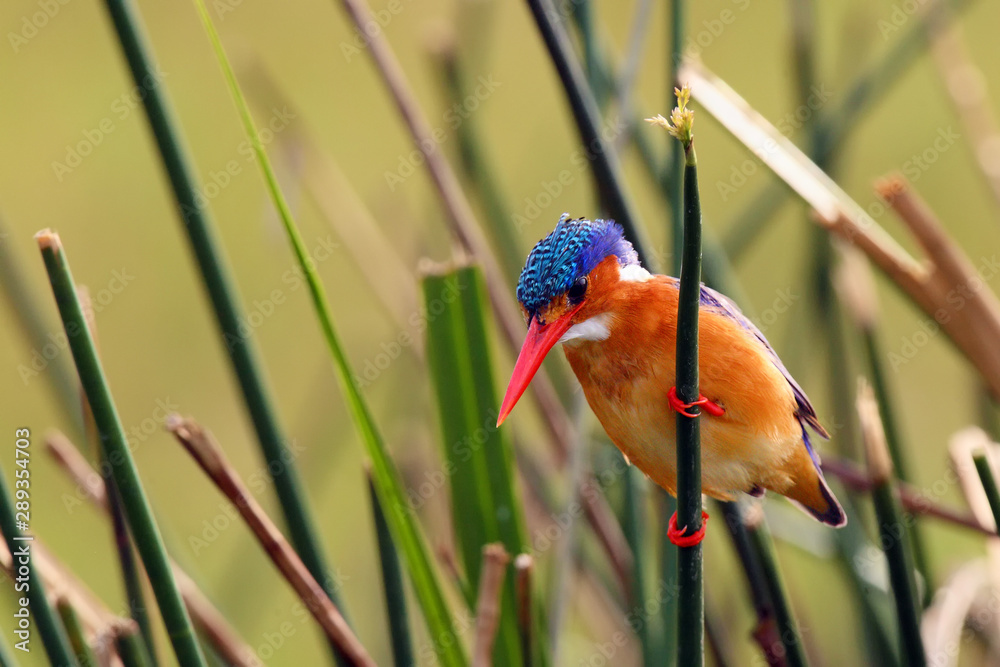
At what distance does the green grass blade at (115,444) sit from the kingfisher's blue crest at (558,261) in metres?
0.35

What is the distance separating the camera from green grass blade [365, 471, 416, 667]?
1.07 meters

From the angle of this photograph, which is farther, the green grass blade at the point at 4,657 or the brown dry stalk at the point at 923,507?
the brown dry stalk at the point at 923,507

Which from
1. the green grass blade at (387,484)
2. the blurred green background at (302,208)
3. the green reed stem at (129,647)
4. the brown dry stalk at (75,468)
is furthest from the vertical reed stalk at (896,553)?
the blurred green background at (302,208)

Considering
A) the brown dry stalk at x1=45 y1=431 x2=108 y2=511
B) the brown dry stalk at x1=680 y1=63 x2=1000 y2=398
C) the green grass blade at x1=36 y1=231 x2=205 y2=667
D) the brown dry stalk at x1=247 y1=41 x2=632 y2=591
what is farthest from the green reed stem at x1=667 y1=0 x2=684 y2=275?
the brown dry stalk at x1=45 y1=431 x2=108 y2=511

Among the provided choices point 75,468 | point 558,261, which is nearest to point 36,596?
point 75,468

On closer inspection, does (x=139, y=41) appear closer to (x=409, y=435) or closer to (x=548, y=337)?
(x=548, y=337)

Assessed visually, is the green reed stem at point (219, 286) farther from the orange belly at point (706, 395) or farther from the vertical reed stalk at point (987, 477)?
the vertical reed stalk at point (987, 477)

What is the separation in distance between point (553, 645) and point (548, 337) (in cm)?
58

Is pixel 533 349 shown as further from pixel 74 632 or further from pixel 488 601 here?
pixel 74 632

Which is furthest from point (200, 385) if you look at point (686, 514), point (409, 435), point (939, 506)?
point (686, 514)

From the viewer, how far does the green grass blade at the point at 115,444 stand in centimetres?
75

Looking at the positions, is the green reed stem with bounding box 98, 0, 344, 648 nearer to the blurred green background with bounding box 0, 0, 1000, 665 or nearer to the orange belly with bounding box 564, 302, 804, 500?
the orange belly with bounding box 564, 302, 804, 500

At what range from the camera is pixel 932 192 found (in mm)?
3820

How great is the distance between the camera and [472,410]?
106 centimetres
